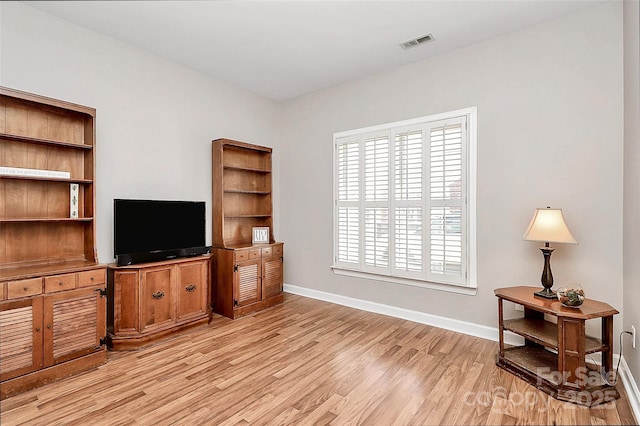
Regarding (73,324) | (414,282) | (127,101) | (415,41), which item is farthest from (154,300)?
(415,41)

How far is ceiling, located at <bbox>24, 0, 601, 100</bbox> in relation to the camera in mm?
2650

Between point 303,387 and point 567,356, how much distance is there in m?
1.86

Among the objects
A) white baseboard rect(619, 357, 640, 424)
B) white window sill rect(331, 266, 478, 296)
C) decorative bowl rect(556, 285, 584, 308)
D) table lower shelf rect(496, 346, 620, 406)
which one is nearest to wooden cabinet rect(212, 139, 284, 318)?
white window sill rect(331, 266, 478, 296)

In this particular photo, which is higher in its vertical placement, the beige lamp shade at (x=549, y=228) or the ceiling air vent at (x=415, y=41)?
the ceiling air vent at (x=415, y=41)

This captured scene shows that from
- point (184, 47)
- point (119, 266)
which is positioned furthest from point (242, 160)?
point (119, 266)

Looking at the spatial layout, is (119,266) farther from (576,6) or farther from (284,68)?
(576,6)

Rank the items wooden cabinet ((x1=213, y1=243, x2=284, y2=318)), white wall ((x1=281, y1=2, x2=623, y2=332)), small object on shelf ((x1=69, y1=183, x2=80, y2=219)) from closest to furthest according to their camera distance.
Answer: white wall ((x1=281, y1=2, x2=623, y2=332)) → small object on shelf ((x1=69, y1=183, x2=80, y2=219)) → wooden cabinet ((x1=213, y1=243, x2=284, y2=318))

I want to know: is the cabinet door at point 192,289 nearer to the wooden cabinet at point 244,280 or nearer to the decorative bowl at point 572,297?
the wooden cabinet at point 244,280

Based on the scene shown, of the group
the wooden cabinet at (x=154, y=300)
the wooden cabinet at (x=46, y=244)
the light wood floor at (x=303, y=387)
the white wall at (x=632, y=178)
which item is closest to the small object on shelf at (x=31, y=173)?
the wooden cabinet at (x=46, y=244)

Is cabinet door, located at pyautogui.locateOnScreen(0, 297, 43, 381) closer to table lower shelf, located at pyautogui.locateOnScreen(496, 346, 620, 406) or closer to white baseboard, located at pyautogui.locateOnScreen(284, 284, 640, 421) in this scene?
white baseboard, located at pyautogui.locateOnScreen(284, 284, 640, 421)

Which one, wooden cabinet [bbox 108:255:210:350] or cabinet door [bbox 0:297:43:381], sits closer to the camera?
cabinet door [bbox 0:297:43:381]

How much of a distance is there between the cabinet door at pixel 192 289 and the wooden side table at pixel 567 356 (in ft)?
9.59

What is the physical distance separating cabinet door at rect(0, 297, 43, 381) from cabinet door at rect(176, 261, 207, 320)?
1.14 metres

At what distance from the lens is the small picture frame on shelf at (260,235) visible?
4277 millimetres
